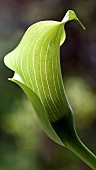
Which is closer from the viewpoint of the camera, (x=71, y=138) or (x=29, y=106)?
(x=71, y=138)

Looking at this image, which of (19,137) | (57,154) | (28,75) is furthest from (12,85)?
(28,75)

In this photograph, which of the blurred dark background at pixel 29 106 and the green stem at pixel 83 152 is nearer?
the green stem at pixel 83 152

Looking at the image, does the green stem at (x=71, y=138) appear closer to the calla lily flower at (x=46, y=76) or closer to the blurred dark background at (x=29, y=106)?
the calla lily flower at (x=46, y=76)

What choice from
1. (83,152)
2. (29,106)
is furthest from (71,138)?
(29,106)

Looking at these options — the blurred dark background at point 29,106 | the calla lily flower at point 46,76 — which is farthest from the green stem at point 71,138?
the blurred dark background at point 29,106

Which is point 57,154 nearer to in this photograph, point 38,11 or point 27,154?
point 27,154

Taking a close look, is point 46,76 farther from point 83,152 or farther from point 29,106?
point 29,106
